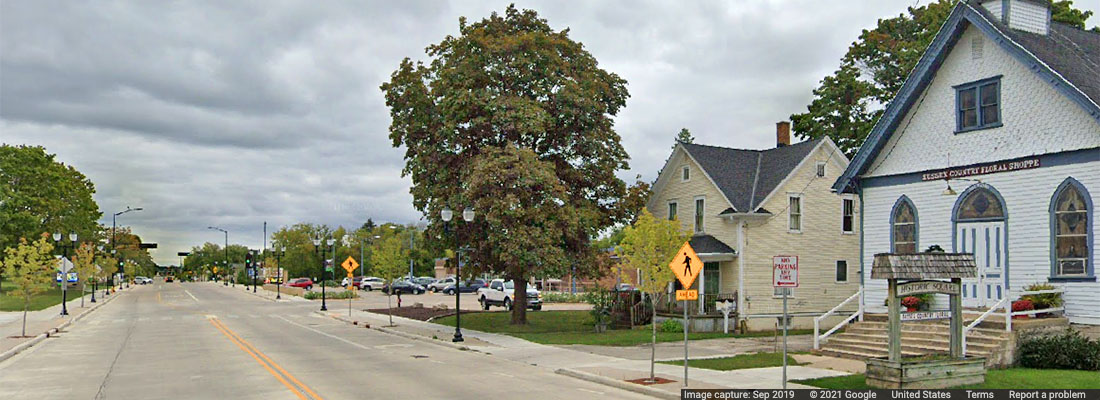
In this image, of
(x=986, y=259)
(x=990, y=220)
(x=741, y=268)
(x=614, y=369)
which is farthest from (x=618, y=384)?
(x=741, y=268)

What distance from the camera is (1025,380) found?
56.2 feet

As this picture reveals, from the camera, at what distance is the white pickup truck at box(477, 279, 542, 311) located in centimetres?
5081

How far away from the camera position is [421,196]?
116 ft

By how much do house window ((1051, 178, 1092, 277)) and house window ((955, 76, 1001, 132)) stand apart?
8.69ft

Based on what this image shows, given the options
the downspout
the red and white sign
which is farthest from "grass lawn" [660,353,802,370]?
the downspout

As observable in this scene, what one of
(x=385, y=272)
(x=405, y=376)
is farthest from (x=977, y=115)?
(x=385, y=272)

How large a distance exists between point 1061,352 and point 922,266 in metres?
5.39

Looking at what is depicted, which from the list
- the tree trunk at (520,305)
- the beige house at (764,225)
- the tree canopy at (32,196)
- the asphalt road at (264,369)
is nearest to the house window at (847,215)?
the beige house at (764,225)

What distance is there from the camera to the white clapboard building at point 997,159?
67.9ft

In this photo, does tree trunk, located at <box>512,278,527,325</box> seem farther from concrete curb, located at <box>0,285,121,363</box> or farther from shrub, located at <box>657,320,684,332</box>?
concrete curb, located at <box>0,285,121,363</box>

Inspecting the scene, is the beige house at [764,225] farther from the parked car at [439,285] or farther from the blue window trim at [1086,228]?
the parked car at [439,285]

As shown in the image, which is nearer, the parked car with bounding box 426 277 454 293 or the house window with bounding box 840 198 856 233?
the house window with bounding box 840 198 856 233

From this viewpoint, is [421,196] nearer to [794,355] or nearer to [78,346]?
[78,346]

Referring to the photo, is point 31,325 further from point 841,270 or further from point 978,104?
point 978,104
